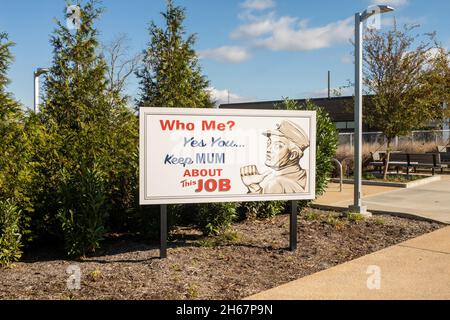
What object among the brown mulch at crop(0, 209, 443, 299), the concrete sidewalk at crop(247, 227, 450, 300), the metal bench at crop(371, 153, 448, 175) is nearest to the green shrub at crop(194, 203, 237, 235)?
the brown mulch at crop(0, 209, 443, 299)

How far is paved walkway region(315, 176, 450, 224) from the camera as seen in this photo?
8.42 m

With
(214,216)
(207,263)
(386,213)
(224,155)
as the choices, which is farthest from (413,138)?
(207,263)

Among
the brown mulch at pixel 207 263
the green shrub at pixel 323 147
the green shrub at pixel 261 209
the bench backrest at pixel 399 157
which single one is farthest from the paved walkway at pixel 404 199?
the bench backrest at pixel 399 157

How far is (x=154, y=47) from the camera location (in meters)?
10.8

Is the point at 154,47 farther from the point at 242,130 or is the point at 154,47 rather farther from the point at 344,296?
the point at 344,296

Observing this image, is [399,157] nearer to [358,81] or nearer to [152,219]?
[358,81]

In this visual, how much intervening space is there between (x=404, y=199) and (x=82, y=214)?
7.47 metres

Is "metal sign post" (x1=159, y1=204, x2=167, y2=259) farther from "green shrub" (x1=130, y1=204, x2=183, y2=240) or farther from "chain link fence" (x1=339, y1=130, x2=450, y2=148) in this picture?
"chain link fence" (x1=339, y1=130, x2=450, y2=148)

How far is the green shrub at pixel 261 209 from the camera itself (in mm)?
7469

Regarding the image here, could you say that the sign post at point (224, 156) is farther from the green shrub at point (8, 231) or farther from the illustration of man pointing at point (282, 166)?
the green shrub at point (8, 231)

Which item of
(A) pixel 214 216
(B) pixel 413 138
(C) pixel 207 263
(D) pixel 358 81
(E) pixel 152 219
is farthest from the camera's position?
(B) pixel 413 138

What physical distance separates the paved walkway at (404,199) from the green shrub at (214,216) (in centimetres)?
343

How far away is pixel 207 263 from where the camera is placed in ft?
17.2

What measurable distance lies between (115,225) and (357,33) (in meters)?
5.21
